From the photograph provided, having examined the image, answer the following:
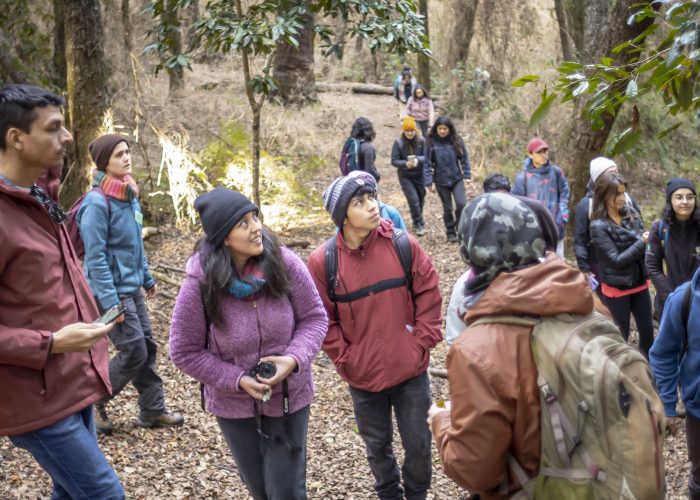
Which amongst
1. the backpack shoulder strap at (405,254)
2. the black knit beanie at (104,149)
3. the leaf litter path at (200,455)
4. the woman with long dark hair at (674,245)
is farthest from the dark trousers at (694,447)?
the black knit beanie at (104,149)

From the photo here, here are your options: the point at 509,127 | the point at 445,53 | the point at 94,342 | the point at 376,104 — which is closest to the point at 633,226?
the point at 94,342

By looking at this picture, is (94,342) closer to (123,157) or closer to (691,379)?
A: (123,157)

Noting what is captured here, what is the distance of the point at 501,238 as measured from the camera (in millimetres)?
2637

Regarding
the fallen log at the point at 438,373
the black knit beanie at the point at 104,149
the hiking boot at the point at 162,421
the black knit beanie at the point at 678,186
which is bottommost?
the fallen log at the point at 438,373

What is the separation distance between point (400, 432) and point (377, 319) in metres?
0.71

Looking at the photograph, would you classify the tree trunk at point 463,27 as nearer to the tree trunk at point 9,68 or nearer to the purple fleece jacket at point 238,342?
the tree trunk at point 9,68

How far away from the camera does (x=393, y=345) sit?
14.1 feet

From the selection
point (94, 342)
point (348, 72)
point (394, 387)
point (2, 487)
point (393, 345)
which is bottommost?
point (2, 487)

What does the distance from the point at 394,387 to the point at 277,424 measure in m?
0.86

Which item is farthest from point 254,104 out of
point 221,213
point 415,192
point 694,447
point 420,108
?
point 420,108

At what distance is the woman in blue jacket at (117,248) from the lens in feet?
16.9

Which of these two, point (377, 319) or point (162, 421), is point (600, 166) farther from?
point (162, 421)

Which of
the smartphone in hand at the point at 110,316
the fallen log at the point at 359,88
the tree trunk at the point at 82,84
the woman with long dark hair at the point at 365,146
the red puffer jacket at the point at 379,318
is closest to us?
the smartphone in hand at the point at 110,316

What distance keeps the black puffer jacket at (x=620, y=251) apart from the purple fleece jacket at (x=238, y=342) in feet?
12.2
